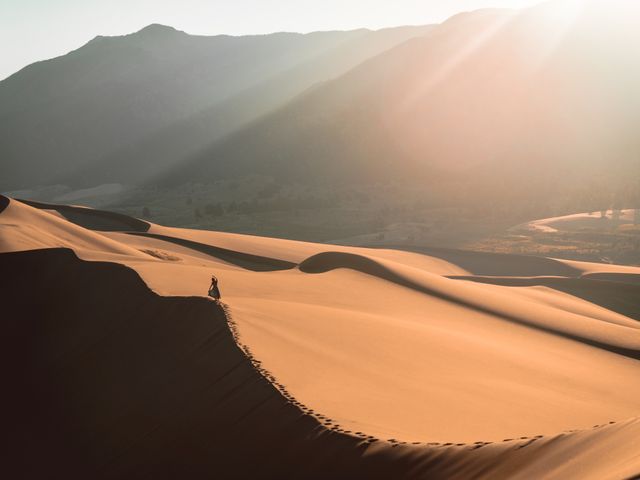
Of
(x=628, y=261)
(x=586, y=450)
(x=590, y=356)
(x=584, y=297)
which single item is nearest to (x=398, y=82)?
(x=628, y=261)

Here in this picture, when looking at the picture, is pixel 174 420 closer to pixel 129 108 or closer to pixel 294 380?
pixel 294 380

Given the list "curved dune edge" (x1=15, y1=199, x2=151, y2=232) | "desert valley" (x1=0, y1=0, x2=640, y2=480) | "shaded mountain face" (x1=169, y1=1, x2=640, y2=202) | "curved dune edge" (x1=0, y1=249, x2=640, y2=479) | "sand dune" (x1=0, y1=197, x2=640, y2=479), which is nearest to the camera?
"curved dune edge" (x1=0, y1=249, x2=640, y2=479)

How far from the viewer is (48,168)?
147250 mm

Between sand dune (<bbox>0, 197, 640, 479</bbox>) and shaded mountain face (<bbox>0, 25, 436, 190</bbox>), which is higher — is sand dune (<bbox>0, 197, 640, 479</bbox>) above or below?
below

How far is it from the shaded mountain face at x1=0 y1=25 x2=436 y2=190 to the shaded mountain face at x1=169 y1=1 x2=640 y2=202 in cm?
3400

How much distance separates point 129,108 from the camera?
6457 inches

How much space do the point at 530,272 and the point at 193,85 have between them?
158 metres

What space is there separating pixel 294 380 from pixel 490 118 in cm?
9286

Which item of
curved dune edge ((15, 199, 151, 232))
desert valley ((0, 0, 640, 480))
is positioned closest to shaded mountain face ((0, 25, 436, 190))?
desert valley ((0, 0, 640, 480))

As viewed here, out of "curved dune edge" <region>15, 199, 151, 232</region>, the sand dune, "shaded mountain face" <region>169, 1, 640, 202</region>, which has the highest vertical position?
"shaded mountain face" <region>169, 1, 640, 202</region>

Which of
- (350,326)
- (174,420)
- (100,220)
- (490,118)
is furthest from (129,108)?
(174,420)

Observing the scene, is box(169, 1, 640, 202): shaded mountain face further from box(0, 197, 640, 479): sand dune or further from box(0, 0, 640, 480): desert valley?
box(0, 197, 640, 479): sand dune

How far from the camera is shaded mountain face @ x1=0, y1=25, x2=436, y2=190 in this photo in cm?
14375

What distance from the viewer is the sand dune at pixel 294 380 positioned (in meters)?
5.78
